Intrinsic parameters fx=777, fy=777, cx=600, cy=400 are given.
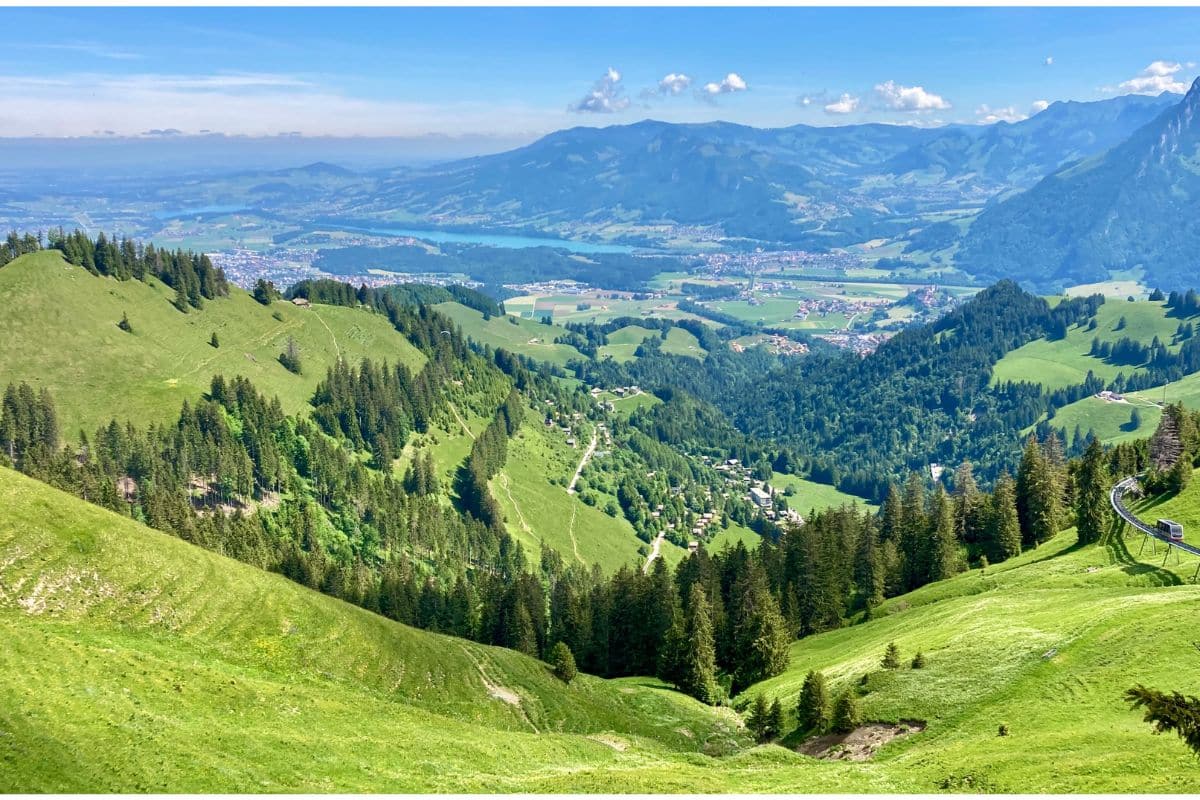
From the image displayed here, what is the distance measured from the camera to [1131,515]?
10412 centimetres

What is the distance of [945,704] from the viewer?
60.9 metres

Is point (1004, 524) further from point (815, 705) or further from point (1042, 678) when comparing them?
point (815, 705)

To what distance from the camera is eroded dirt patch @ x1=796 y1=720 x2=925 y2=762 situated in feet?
197

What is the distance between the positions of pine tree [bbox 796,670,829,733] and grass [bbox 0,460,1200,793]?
3.61 meters

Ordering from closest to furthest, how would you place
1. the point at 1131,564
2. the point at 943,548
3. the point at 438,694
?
the point at 438,694, the point at 1131,564, the point at 943,548

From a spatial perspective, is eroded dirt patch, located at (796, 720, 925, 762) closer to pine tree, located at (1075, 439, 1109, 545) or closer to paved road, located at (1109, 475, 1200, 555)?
paved road, located at (1109, 475, 1200, 555)

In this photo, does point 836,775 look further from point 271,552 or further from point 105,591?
point 271,552

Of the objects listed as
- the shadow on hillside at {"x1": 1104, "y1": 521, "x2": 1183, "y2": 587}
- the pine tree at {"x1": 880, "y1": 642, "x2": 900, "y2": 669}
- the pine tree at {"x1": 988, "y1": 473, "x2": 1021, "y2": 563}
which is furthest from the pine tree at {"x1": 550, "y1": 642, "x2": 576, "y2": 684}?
the pine tree at {"x1": 988, "y1": 473, "x2": 1021, "y2": 563}

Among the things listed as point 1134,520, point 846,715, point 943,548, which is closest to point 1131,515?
point 1134,520

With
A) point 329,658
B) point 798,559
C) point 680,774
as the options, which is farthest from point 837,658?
point 329,658

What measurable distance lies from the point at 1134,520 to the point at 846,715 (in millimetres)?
62668

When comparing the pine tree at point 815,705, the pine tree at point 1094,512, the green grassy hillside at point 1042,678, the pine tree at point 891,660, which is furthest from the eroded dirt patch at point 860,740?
the pine tree at point 1094,512

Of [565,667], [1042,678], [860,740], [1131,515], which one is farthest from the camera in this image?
[1131,515]

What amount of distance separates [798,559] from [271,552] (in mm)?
89273
